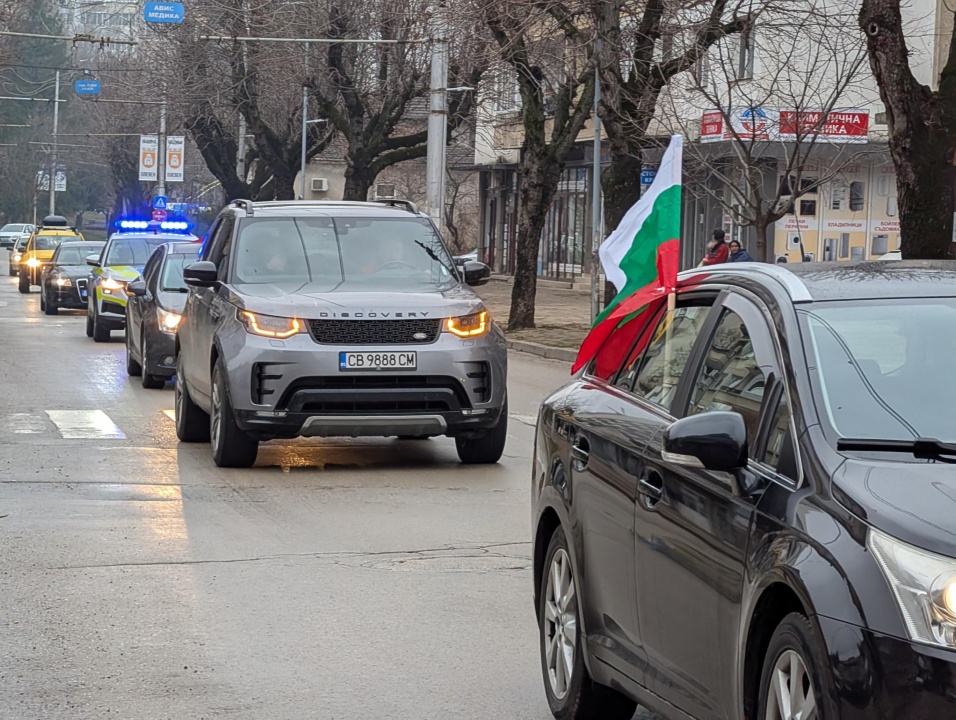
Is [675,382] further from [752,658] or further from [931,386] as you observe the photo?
[752,658]

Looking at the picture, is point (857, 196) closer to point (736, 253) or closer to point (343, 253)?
point (736, 253)

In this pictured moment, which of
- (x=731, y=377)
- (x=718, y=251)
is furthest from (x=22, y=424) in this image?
(x=718, y=251)

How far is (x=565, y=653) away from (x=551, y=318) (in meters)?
28.8

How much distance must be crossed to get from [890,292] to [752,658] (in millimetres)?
1272

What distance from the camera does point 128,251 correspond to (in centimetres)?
2778

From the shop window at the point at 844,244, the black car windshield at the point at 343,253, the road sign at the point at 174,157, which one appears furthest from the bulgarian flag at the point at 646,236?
the road sign at the point at 174,157

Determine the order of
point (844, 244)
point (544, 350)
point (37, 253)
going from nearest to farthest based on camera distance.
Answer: point (544, 350) < point (844, 244) < point (37, 253)

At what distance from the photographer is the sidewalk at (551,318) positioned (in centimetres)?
2620

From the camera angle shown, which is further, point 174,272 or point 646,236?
point 174,272

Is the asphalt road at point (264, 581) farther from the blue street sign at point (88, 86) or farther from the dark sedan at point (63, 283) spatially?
the blue street sign at point (88, 86)

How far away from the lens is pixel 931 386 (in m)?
4.27

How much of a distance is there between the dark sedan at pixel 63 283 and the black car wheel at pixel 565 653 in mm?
31590

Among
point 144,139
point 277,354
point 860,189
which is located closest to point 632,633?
point 277,354

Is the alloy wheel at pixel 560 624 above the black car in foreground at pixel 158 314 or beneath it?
beneath
